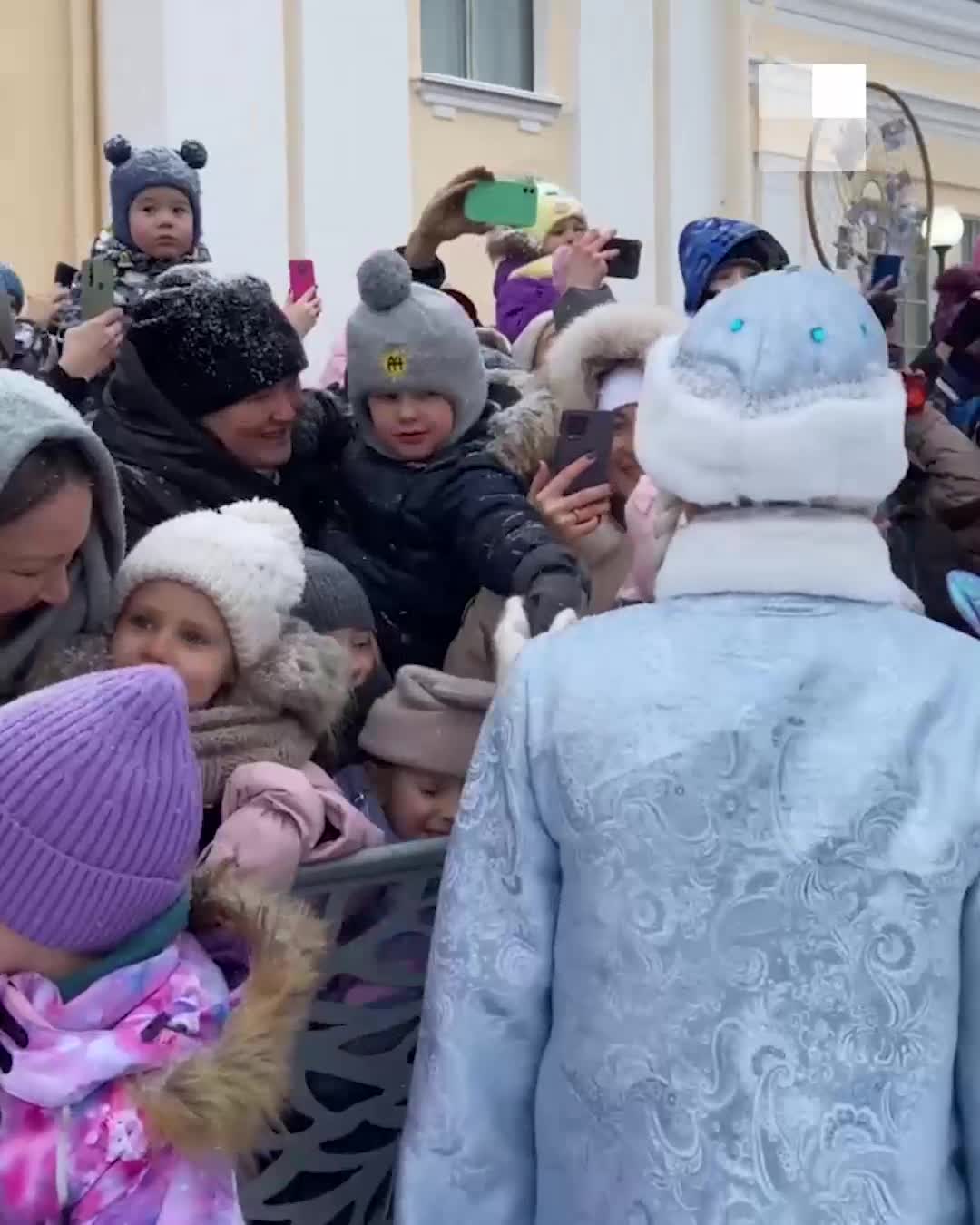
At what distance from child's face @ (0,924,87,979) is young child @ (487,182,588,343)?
260 cm

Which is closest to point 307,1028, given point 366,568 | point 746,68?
point 366,568

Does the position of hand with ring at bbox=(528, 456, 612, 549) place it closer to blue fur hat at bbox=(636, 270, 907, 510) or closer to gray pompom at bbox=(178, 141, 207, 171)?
blue fur hat at bbox=(636, 270, 907, 510)

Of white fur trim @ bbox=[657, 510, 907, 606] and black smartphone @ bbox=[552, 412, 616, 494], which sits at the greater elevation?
black smartphone @ bbox=[552, 412, 616, 494]

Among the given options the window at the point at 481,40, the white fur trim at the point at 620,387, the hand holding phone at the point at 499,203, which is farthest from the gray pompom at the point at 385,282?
the window at the point at 481,40

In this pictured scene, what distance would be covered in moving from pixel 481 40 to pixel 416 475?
6.80 metres

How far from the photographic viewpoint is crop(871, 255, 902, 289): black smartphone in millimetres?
3777

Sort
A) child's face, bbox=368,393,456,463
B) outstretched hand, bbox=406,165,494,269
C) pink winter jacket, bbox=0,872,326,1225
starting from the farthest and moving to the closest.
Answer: outstretched hand, bbox=406,165,494,269, child's face, bbox=368,393,456,463, pink winter jacket, bbox=0,872,326,1225

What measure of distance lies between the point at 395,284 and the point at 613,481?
0.43 metres

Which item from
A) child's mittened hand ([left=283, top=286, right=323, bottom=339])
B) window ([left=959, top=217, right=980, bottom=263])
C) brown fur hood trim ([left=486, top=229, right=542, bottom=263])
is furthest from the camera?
window ([left=959, top=217, right=980, bottom=263])

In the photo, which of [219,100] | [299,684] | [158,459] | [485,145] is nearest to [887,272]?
[158,459]

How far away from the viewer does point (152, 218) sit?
3531 mm

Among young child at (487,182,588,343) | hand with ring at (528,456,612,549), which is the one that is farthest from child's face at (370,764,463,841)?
young child at (487,182,588,343)

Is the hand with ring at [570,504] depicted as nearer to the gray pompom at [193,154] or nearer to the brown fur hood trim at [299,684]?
the brown fur hood trim at [299,684]

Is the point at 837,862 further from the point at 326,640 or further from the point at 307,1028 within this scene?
the point at 326,640
